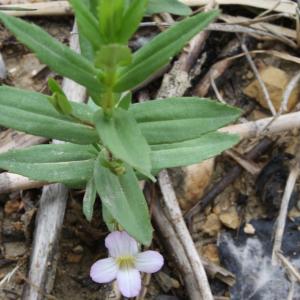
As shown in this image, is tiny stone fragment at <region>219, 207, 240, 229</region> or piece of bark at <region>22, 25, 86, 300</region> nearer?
piece of bark at <region>22, 25, 86, 300</region>

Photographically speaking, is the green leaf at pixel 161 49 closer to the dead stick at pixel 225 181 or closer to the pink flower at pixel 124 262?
the pink flower at pixel 124 262

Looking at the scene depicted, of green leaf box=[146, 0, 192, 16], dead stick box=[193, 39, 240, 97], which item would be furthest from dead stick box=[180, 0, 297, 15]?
green leaf box=[146, 0, 192, 16]

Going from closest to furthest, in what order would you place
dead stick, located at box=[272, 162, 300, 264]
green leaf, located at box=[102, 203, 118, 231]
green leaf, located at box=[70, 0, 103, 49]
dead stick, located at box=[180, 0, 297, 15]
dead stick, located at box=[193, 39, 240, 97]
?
green leaf, located at box=[70, 0, 103, 49], green leaf, located at box=[102, 203, 118, 231], dead stick, located at box=[272, 162, 300, 264], dead stick, located at box=[193, 39, 240, 97], dead stick, located at box=[180, 0, 297, 15]

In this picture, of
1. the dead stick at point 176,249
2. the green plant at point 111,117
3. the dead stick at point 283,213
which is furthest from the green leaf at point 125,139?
the dead stick at point 283,213

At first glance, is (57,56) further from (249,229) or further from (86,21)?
(249,229)

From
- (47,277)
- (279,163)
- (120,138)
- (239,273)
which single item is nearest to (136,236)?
(120,138)

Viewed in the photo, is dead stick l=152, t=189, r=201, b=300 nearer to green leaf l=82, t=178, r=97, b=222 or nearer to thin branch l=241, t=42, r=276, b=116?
green leaf l=82, t=178, r=97, b=222
